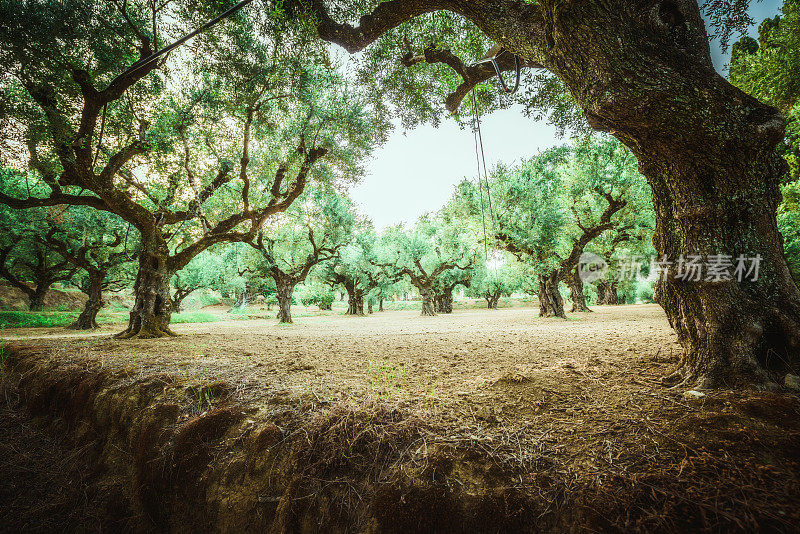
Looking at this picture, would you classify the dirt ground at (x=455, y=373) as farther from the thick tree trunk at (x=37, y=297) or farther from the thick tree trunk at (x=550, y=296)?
the thick tree trunk at (x=37, y=297)

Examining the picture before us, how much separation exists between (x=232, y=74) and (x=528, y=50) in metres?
7.56

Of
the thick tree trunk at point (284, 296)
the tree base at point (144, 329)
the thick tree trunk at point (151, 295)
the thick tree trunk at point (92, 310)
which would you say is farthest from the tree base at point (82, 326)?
the thick tree trunk at point (284, 296)

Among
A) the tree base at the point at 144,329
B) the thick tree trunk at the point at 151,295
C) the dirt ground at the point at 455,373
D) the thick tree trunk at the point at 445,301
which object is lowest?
the thick tree trunk at the point at 445,301

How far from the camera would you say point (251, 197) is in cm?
1066

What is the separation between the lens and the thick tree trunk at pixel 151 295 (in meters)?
8.09

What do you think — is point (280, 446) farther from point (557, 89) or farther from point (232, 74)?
point (232, 74)

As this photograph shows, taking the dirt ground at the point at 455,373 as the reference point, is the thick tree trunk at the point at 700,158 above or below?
above

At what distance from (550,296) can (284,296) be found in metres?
16.5

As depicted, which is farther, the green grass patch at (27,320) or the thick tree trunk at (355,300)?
the thick tree trunk at (355,300)

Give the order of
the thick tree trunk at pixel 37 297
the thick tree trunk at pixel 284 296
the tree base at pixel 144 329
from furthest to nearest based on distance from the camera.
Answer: the thick tree trunk at pixel 284 296, the thick tree trunk at pixel 37 297, the tree base at pixel 144 329

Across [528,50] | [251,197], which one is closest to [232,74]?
[251,197]

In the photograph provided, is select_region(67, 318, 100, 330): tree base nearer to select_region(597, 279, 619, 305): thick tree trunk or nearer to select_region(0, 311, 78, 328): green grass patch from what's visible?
select_region(0, 311, 78, 328): green grass patch

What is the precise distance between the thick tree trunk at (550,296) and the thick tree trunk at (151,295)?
16.5 metres

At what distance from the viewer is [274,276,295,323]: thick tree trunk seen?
18178 millimetres
